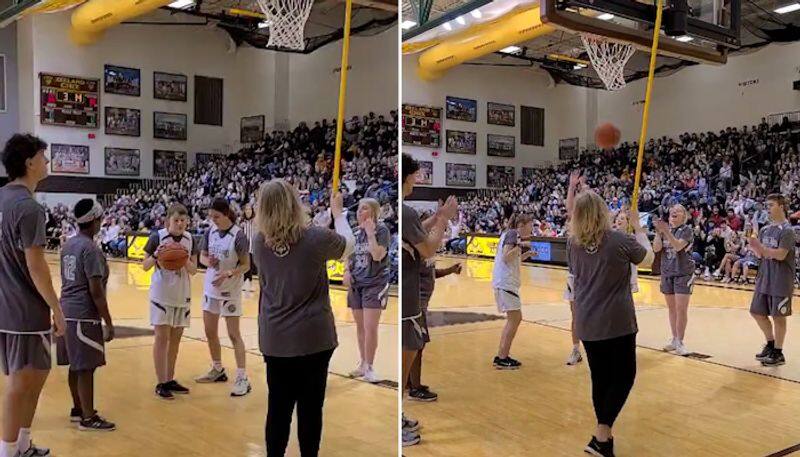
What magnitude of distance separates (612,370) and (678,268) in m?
2.44

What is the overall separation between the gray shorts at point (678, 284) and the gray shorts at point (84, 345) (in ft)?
13.5

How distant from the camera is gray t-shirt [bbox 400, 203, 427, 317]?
9.26 ft

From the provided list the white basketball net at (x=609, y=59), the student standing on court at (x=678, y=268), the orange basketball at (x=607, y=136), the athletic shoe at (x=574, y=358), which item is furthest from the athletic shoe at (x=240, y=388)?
the white basketball net at (x=609, y=59)

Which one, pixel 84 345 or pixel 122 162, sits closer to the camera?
pixel 84 345

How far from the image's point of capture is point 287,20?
4.86 meters

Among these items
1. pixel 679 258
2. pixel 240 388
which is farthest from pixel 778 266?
pixel 240 388

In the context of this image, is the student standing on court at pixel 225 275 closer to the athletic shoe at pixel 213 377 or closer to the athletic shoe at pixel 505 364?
the athletic shoe at pixel 213 377

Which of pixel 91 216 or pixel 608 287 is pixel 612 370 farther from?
pixel 91 216

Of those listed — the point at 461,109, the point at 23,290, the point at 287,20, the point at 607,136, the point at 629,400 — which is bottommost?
the point at 629,400

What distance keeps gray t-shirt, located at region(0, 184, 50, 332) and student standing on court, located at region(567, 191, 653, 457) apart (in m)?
2.22

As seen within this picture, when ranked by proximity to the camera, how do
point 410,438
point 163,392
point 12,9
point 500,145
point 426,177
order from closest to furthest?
point 410,438
point 163,392
point 426,177
point 12,9
point 500,145

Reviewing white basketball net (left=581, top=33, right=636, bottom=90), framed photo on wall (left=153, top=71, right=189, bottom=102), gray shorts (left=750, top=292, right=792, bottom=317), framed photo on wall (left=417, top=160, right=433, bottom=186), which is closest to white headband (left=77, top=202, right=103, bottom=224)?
framed photo on wall (left=417, top=160, right=433, bottom=186)

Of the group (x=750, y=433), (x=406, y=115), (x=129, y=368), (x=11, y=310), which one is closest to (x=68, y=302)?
(x=11, y=310)

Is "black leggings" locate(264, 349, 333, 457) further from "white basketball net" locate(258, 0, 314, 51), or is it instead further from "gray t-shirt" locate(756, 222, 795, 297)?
"gray t-shirt" locate(756, 222, 795, 297)
